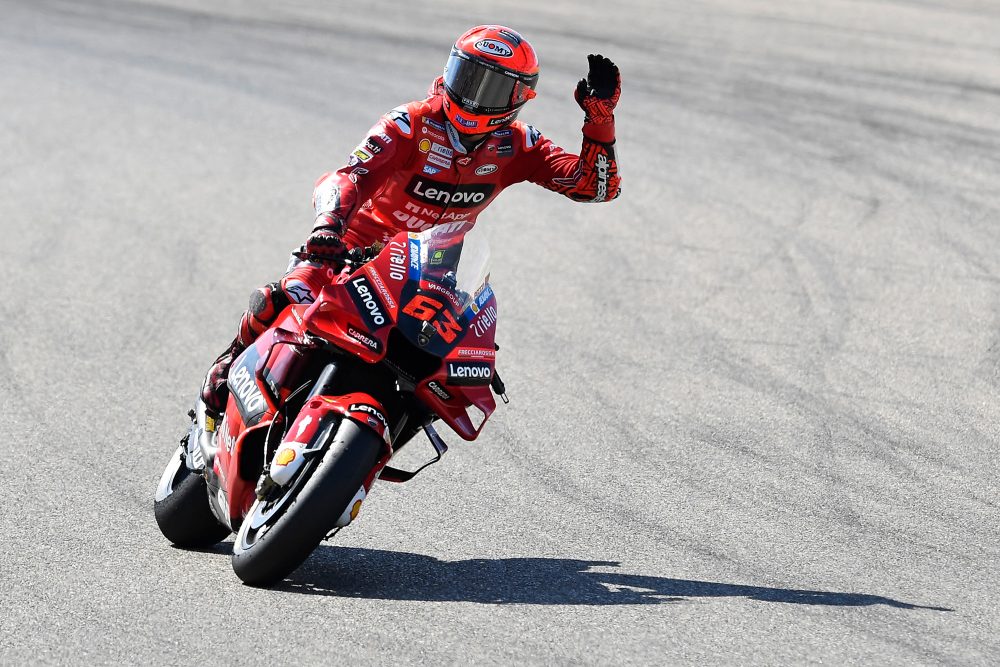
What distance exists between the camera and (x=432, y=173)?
616 cm

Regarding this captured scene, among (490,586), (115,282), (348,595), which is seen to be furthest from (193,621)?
(115,282)

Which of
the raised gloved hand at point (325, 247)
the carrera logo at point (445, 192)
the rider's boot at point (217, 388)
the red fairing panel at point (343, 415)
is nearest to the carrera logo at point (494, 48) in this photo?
the carrera logo at point (445, 192)

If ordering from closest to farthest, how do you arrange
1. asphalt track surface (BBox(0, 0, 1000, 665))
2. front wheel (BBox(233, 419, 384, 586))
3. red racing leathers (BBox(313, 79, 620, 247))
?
front wheel (BBox(233, 419, 384, 586)) < asphalt track surface (BBox(0, 0, 1000, 665)) < red racing leathers (BBox(313, 79, 620, 247))

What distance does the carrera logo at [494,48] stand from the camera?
589cm

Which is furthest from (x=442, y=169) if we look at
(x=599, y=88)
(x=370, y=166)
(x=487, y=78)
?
(x=599, y=88)

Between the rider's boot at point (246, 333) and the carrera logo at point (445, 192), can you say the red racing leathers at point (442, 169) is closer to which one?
the carrera logo at point (445, 192)

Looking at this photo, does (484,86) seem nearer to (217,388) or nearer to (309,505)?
(217,388)

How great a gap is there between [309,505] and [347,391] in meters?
0.55

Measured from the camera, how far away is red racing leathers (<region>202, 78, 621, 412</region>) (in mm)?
5836

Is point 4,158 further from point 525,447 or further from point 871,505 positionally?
point 871,505

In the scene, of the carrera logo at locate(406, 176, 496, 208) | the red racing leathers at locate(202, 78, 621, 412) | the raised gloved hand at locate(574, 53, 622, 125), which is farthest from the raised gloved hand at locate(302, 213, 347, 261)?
the raised gloved hand at locate(574, 53, 622, 125)

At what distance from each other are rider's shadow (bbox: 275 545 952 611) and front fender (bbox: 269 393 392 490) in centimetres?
50

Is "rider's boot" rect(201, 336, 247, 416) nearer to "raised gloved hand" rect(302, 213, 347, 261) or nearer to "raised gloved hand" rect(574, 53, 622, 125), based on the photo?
"raised gloved hand" rect(302, 213, 347, 261)

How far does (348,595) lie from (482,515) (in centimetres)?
117
